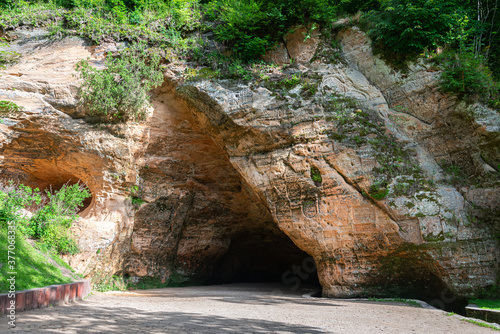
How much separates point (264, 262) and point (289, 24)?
13.4m

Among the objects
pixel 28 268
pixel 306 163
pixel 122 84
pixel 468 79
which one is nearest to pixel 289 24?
pixel 306 163

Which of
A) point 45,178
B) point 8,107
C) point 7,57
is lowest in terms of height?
point 45,178

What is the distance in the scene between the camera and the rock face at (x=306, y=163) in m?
8.29

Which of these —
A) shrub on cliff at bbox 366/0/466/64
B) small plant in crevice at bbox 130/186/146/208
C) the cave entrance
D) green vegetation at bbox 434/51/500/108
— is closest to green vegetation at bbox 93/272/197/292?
the cave entrance

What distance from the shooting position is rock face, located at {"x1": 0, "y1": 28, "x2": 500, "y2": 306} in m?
8.29

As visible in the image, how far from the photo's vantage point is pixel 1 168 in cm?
1096

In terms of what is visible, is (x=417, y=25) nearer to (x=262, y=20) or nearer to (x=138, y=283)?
(x=262, y=20)

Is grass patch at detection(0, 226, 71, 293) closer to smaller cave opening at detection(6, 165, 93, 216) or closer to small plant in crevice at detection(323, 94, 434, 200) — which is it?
smaller cave opening at detection(6, 165, 93, 216)

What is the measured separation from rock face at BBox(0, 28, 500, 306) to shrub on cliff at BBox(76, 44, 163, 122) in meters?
0.47

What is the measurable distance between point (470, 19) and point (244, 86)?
7.42m

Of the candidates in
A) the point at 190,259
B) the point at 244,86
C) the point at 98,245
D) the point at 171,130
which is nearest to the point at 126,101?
the point at 171,130

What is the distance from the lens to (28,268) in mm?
6520

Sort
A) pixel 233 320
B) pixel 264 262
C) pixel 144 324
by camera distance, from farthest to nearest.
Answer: pixel 264 262, pixel 233 320, pixel 144 324

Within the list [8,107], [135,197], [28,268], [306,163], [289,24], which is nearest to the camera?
[28,268]
